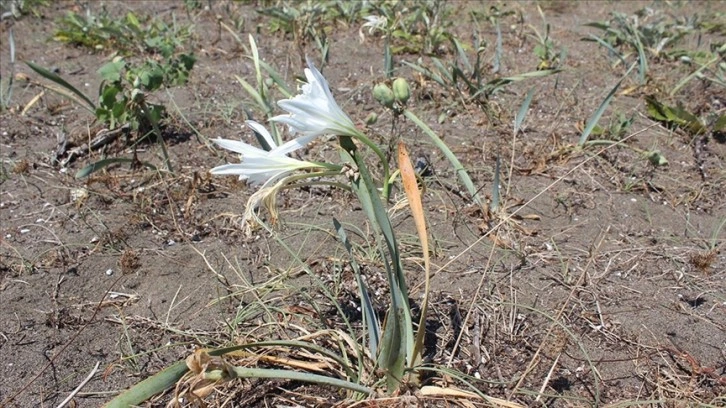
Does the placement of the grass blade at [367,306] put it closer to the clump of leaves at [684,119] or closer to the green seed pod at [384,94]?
the green seed pod at [384,94]

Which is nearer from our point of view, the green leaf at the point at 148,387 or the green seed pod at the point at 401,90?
the green leaf at the point at 148,387

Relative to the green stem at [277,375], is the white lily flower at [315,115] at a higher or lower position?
higher

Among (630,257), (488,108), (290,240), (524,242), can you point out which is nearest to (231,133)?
(290,240)

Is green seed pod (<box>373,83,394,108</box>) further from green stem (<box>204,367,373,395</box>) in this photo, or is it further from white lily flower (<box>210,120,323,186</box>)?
green stem (<box>204,367,373,395</box>)

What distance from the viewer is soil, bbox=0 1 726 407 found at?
1.47 meters

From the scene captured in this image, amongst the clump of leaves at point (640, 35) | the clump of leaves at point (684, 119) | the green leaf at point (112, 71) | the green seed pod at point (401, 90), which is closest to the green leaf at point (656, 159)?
the clump of leaves at point (684, 119)

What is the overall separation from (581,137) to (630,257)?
0.60 m

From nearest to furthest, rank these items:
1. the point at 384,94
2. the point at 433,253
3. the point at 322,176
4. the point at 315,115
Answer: the point at 315,115, the point at 322,176, the point at 384,94, the point at 433,253

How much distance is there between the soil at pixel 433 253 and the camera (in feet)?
4.83

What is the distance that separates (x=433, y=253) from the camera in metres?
1.80

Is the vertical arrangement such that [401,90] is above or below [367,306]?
above

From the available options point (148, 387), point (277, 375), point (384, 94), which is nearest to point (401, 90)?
point (384, 94)

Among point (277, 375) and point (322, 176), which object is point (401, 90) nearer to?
point (322, 176)

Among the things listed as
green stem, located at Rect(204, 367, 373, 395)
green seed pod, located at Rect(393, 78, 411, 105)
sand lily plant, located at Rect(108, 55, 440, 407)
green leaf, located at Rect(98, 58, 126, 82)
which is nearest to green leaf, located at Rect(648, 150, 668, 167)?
green seed pod, located at Rect(393, 78, 411, 105)
